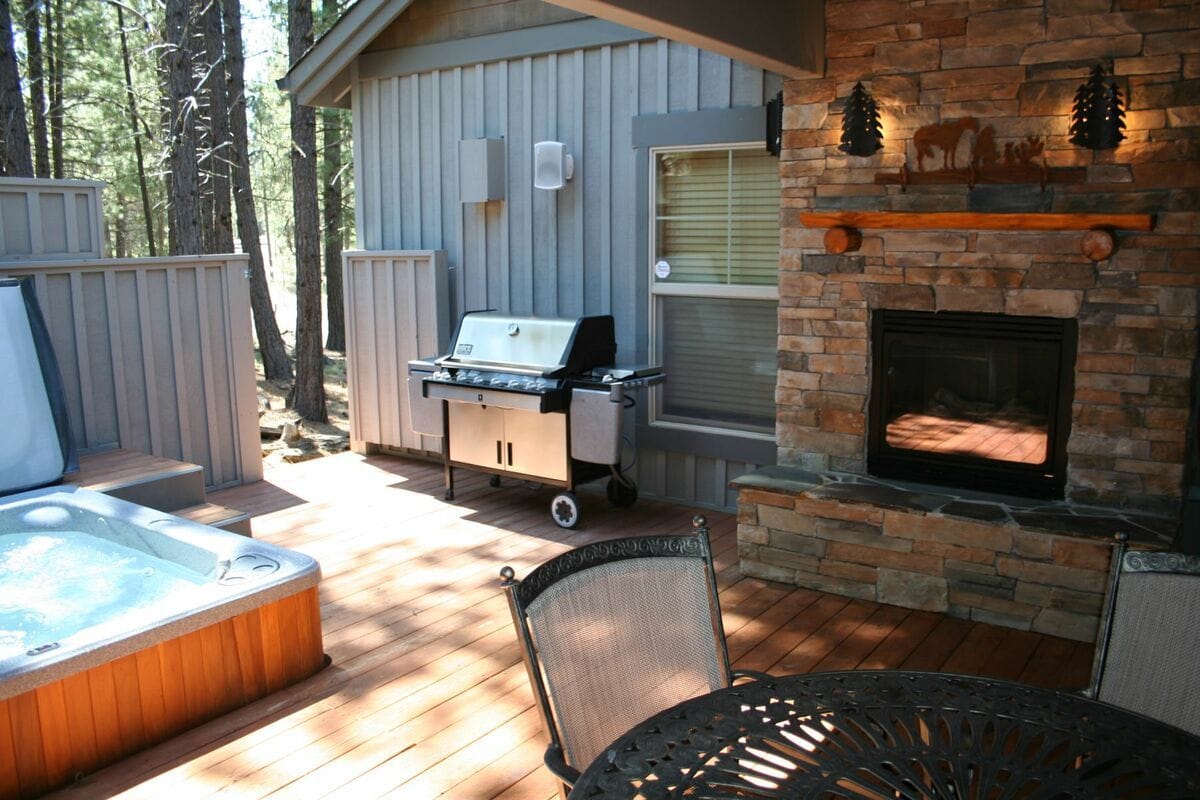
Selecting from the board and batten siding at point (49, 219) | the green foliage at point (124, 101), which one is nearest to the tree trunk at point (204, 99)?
the green foliage at point (124, 101)

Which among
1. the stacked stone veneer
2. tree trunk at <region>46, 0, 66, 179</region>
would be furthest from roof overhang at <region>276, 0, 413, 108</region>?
tree trunk at <region>46, 0, 66, 179</region>

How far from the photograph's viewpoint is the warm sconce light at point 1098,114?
3.69m

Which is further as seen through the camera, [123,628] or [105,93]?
[105,93]

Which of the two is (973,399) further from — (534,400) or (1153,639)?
(1153,639)

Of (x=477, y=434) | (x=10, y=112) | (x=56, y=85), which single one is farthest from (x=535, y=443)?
(x=56, y=85)

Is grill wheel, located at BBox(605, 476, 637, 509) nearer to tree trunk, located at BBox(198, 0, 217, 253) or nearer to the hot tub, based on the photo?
the hot tub

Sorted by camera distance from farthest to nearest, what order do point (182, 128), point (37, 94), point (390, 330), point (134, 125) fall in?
point (134, 125) → point (37, 94) → point (182, 128) → point (390, 330)

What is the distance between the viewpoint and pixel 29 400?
193 inches

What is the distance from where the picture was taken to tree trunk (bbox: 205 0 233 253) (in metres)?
10.1

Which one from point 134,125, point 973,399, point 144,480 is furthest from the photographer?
point 134,125

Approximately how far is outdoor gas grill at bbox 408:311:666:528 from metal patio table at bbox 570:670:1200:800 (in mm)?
3237

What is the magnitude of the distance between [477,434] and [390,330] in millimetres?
1478

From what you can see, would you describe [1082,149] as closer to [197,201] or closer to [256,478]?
[256,478]

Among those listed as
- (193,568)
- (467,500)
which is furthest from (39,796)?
(467,500)
